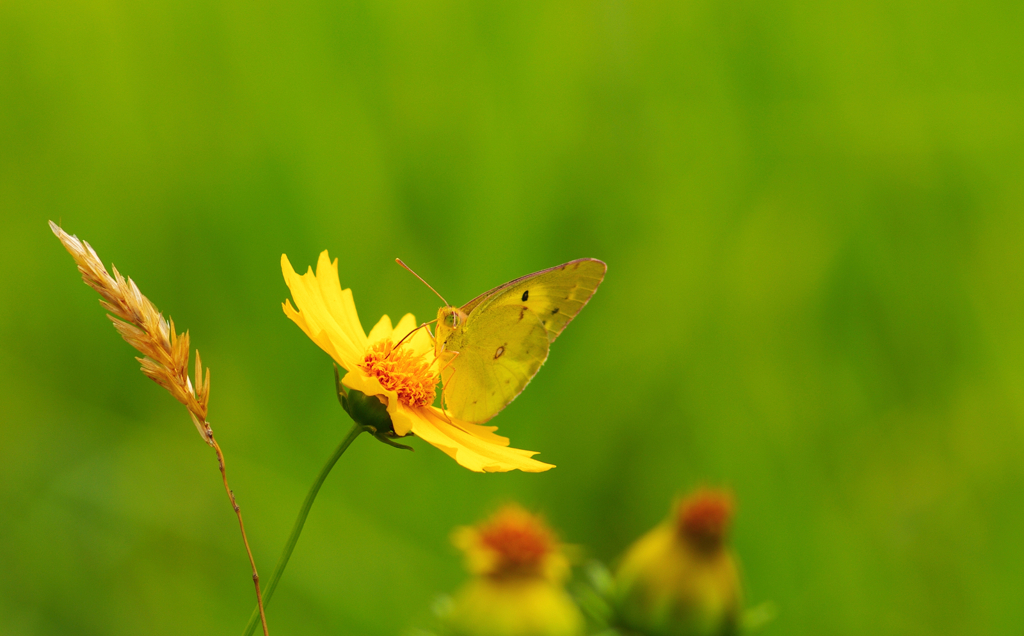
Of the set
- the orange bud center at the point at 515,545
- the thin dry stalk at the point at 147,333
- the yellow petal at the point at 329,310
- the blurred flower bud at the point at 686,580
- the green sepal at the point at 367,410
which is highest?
the thin dry stalk at the point at 147,333

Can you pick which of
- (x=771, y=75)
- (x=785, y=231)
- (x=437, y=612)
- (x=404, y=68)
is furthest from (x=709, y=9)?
(x=437, y=612)

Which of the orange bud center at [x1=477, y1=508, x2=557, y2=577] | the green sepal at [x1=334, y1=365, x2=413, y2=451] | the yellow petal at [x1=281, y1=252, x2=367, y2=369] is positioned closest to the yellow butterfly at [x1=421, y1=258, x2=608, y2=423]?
the yellow petal at [x1=281, y1=252, x2=367, y2=369]

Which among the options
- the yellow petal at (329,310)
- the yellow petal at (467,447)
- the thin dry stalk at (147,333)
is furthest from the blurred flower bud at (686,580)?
the thin dry stalk at (147,333)

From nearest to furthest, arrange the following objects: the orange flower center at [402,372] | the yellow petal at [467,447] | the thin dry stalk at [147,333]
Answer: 1. the thin dry stalk at [147,333]
2. the yellow petal at [467,447]
3. the orange flower center at [402,372]

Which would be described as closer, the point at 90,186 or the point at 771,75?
the point at 90,186

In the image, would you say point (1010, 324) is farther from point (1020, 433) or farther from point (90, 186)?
point (90, 186)

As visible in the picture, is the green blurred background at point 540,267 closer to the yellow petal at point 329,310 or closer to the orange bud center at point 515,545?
the orange bud center at point 515,545
